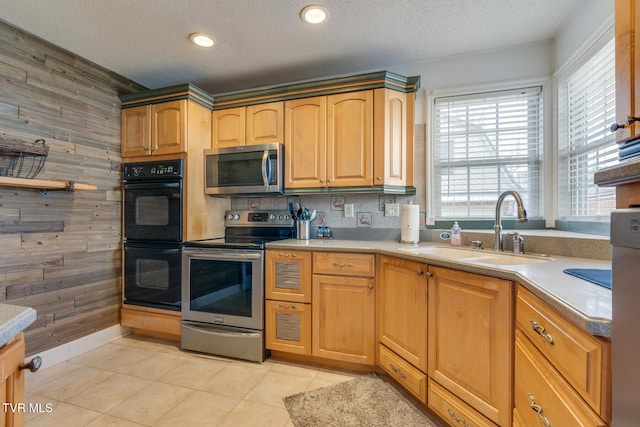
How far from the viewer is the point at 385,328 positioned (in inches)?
77.0

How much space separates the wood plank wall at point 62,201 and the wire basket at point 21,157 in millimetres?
58

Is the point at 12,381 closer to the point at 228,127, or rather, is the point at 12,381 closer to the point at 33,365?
the point at 33,365

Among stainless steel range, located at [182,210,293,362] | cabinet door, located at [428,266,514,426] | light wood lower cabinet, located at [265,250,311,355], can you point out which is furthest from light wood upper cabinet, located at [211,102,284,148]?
cabinet door, located at [428,266,514,426]

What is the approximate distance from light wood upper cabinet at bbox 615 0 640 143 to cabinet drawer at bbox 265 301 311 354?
188 cm

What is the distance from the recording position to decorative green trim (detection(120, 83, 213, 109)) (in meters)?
2.49

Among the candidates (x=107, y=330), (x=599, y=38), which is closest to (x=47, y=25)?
(x=107, y=330)

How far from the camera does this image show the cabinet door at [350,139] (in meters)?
2.32

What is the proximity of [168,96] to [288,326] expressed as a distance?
7.12 feet

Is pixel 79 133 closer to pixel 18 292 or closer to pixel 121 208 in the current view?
pixel 121 208

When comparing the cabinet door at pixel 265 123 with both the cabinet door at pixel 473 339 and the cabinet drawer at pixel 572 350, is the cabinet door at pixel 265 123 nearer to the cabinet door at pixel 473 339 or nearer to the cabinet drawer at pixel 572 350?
the cabinet door at pixel 473 339

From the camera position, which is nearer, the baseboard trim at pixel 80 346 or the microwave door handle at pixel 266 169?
the baseboard trim at pixel 80 346

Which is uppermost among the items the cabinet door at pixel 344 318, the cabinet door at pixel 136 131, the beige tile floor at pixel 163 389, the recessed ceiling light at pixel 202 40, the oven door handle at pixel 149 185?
the recessed ceiling light at pixel 202 40

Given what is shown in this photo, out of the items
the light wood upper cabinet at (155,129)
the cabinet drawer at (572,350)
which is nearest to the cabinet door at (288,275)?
the light wood upper cabinet at (155,129)

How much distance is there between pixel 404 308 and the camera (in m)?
1.80
